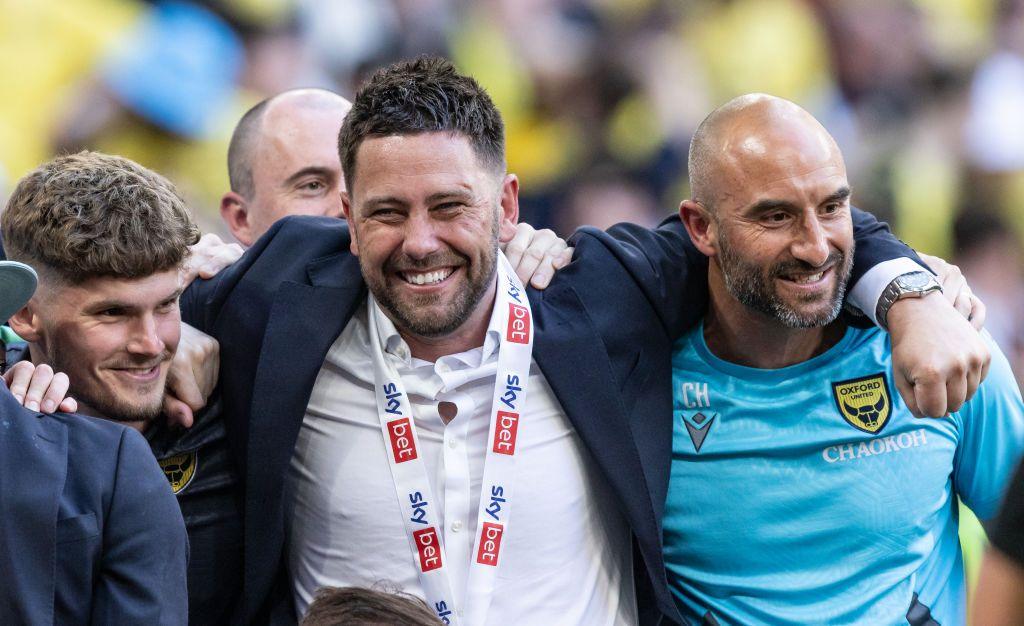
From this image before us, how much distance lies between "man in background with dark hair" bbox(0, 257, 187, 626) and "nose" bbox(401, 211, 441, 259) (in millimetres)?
653

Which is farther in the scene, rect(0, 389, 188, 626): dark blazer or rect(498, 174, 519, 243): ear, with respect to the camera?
rect(498, 174, 519, 243): ear

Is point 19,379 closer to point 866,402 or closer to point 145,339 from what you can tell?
point 145,339

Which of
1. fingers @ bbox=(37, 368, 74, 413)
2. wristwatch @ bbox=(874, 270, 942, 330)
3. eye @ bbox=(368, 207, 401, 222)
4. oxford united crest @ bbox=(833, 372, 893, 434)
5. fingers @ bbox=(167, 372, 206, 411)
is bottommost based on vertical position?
oxford united crest @ bbox=(833, 372, 893, 434)

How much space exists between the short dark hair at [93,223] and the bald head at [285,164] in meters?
1.12

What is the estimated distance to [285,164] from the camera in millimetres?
3436

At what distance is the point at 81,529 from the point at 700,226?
1373mm

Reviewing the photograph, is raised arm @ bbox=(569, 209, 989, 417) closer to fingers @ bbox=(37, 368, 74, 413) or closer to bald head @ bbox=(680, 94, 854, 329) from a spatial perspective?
bald head @ bbox=(680, 94, 854, 329)

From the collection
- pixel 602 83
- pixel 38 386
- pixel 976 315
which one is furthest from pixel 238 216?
pixel 602 83

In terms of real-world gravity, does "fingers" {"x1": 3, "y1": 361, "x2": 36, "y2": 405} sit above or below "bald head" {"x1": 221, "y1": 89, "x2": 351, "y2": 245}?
below

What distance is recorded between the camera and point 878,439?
2545 millimetres

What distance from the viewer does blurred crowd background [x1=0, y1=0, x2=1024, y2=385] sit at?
4.82m

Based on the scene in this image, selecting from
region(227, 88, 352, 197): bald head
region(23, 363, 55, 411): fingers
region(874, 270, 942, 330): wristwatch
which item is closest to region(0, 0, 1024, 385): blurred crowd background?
region(227, 88, 352, 197): bald head

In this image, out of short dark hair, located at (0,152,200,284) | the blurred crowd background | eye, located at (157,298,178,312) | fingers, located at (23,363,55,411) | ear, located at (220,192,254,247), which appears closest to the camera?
fingers, located at (23,363,55,411)

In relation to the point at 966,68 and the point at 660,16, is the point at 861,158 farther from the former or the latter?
the point at 660,16
